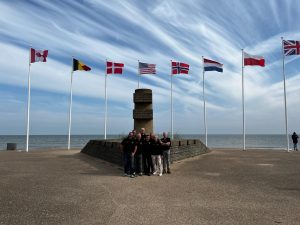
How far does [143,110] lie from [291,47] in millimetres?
13493

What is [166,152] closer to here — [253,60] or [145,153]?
[145,153]

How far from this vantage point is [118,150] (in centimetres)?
1695

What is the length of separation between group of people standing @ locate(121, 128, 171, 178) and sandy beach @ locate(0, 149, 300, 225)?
0.67 metres

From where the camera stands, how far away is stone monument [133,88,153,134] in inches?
833

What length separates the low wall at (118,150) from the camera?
17500 mm

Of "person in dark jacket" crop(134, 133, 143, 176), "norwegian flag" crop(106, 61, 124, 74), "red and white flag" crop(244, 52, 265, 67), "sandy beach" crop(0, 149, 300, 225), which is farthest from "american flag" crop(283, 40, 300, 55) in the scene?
"person in dark jacket" crop(134, 133, 143, 176)

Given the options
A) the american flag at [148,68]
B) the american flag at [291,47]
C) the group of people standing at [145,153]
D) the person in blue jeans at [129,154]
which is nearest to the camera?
the person in blue jeans at [129,154]

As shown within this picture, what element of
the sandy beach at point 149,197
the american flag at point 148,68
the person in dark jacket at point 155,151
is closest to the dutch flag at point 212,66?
the american flag at point 148,68

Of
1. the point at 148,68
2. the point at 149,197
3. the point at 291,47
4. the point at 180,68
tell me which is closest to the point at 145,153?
the point at 149,197

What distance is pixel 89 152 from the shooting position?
23.4 metres

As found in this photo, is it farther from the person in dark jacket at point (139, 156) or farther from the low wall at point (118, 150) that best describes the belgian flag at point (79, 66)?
the person in dark jacket at point (139, 156)

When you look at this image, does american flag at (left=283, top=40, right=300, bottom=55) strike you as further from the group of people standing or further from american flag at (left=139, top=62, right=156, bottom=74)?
the group of people standing

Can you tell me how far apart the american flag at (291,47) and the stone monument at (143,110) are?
12475 millimetres

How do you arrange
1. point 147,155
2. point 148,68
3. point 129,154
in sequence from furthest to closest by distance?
1. point 148,68
2. point 147,155
3. point 129,154
